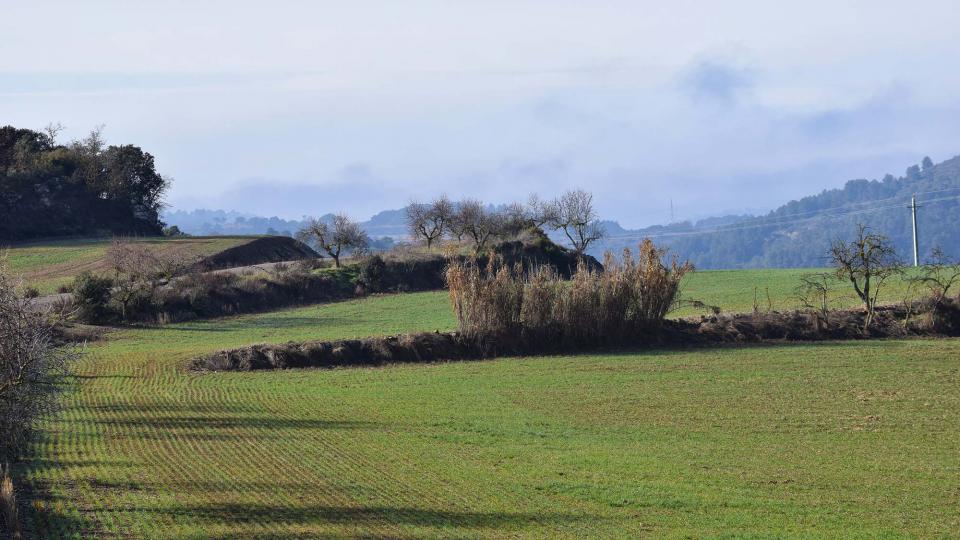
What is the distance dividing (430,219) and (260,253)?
14233 millimetres

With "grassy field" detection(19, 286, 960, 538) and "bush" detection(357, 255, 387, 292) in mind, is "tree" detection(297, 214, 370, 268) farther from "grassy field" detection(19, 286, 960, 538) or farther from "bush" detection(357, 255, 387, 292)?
"grassy field" detection(19, 286, 960, 538)

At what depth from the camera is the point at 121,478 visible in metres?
18.8

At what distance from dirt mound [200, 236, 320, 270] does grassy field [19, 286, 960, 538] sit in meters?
35.1

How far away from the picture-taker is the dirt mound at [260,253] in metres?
72.3

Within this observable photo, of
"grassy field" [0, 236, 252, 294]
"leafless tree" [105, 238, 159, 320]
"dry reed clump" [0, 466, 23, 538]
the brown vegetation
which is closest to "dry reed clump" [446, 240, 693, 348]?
the brown vegetation

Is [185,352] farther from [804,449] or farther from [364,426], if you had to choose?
[804,449]

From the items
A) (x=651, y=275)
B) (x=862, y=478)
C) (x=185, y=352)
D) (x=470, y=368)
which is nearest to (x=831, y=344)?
(x=651, y=275)

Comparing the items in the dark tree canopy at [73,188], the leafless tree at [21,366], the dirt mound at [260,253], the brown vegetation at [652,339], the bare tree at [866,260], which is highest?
the dark tree canopy at [73,188]

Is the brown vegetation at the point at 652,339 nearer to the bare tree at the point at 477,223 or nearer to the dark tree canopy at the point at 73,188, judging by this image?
the bare tree at the point at 477,223

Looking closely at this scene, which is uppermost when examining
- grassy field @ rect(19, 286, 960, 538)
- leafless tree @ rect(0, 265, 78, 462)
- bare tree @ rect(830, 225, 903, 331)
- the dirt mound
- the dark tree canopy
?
the dark tree canopy

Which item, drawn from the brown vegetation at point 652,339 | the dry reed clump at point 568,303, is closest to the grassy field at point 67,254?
the brown vegetation at point 652,339

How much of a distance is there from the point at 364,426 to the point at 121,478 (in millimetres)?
7489

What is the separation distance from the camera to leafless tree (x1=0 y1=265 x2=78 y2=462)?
1731 centimetres

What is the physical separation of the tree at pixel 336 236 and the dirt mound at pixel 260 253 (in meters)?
6.07
